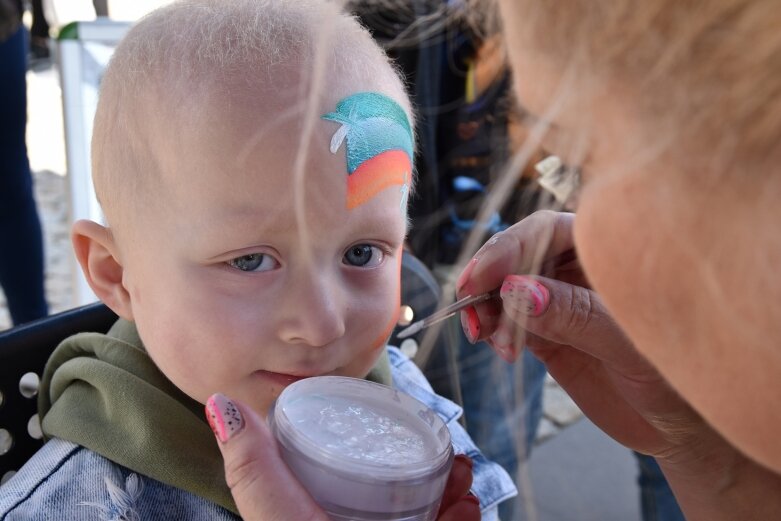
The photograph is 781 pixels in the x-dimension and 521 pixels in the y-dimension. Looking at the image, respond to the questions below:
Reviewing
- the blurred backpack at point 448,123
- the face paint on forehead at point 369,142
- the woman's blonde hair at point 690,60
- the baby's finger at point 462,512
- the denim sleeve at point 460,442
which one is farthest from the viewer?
the blurred backpack at point 448,123

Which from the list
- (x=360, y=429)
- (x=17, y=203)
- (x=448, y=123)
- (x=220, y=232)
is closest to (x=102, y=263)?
(x=220, y=232)

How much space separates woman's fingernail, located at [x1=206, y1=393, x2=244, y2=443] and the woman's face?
13.0 inches

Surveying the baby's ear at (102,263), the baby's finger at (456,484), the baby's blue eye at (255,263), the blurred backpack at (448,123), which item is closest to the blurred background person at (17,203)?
the blurred backpack at (448,123)

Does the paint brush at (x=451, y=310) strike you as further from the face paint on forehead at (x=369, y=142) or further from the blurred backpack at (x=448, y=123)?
the blurred backpack at (x=448, y=123)

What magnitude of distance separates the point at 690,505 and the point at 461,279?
0.38m

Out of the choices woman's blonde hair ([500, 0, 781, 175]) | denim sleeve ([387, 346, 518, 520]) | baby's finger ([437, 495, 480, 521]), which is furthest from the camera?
denim sleeve ([387, 346, 518, 520])

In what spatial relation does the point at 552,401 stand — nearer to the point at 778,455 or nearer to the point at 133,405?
the point at 133,405

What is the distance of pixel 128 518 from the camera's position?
0.88 meters

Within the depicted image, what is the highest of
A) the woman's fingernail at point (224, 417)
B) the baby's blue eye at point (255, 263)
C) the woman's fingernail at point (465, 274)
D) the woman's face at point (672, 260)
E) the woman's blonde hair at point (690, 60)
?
the woman's blonde hair at point (690, 60)

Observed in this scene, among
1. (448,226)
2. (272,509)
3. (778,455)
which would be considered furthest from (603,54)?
(448,226)

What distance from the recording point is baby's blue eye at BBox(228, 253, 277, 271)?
90 centimetres

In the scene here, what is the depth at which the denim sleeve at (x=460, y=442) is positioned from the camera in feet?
3.87

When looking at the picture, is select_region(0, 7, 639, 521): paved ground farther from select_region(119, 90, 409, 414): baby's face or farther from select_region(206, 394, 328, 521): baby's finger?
select_region(206, 394, 328, 521): baby's finger

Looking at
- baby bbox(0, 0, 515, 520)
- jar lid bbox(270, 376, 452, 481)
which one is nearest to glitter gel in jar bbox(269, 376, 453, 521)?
jar lid bbox(270, 376, 452, 481)
